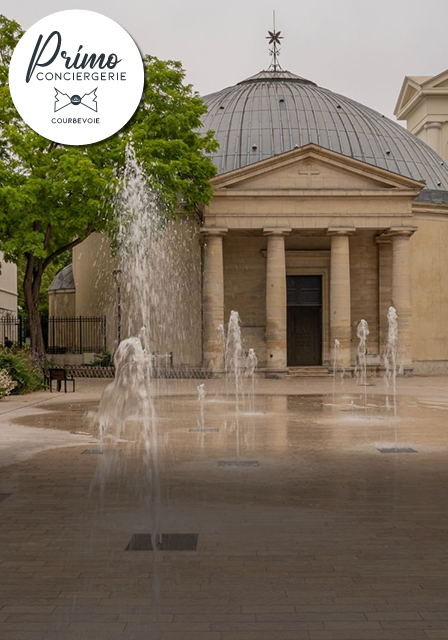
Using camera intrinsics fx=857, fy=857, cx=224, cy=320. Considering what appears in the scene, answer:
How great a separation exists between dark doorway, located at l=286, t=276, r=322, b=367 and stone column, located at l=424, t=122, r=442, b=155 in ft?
87.5

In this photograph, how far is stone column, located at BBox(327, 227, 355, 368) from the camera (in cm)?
4278

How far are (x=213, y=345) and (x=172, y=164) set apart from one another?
36.5 ft

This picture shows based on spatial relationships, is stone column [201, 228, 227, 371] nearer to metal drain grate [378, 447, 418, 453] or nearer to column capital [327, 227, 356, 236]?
column capital [327, 227, 356, 236]

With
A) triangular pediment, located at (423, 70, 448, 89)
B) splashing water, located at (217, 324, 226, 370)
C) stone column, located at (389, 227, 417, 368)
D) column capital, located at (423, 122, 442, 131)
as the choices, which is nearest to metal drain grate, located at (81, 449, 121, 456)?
splashing water, located at (217, 324, 226, 370)

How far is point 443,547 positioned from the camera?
726 centimetres

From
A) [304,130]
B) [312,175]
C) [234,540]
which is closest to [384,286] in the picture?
[312,175]

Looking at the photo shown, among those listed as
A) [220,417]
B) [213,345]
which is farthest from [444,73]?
[220,417]

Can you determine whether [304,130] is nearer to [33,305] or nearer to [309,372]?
[309,372]

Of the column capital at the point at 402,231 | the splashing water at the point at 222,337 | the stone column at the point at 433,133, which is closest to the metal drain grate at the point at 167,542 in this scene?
the splashing water at the point at 222,337

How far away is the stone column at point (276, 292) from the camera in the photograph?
4238 centimetres

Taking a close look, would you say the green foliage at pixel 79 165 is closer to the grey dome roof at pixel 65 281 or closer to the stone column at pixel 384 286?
the stone column at pixel 384 286

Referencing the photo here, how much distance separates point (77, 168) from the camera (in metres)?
30.8

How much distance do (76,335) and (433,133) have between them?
35798mm

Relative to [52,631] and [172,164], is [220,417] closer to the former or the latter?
[52,631]
